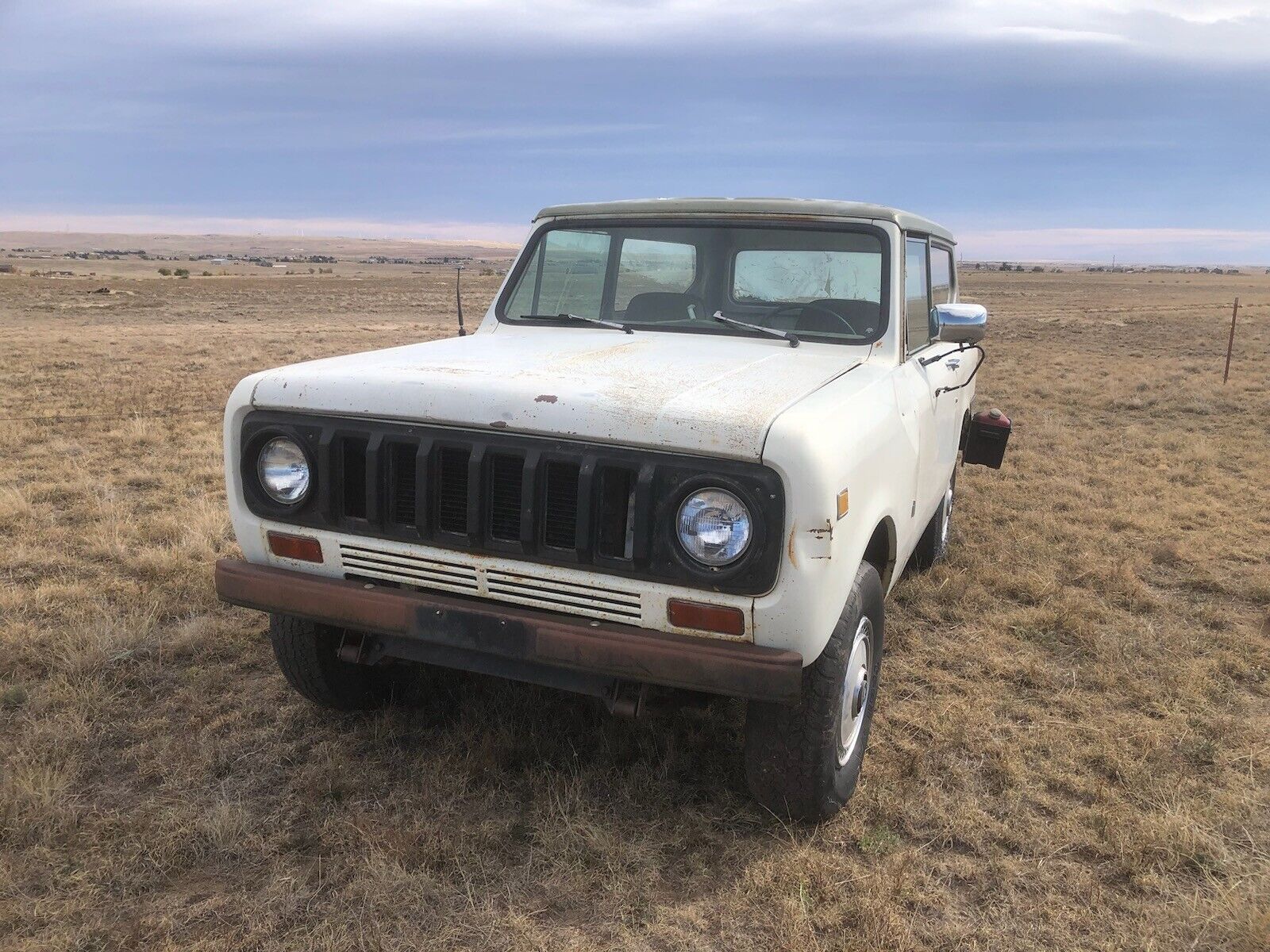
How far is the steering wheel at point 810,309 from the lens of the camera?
12.1 feet

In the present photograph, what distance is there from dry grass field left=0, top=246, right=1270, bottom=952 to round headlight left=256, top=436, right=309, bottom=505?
99cm

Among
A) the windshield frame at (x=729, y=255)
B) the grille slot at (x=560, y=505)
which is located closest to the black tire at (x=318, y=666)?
the grille slot at (x=560, y=505)

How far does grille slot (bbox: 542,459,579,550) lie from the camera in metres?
2.55

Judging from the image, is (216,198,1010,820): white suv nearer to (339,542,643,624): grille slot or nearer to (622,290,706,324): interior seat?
(339,542,643,624): grille slot

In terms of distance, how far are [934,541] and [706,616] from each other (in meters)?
3.20

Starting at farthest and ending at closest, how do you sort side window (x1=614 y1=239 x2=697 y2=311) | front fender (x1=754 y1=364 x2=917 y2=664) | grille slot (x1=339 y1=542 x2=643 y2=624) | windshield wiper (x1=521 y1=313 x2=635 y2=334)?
side window (x1=614 y1=239 x2=697 y2=311) → windshield wiper (x1=521 y1=313 x2=635 y2=334) → grille slot (x1=339 y1=542 x2=643 y2=624) → front fender (x1=754 y1=364 x2=917 y2=664)

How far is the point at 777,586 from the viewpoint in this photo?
2.39m

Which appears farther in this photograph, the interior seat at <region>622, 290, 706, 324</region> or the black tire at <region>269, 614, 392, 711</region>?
the interior seat at <region>622, 290, 706, 324</region>

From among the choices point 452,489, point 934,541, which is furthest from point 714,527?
point 934,541

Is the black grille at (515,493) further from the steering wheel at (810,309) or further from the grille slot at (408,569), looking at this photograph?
the steering wheel at (810,309)

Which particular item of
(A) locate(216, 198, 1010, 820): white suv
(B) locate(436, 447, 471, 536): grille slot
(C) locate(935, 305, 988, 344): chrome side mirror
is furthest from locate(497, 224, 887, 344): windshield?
(B) locate(436, 447, 471, 536): grille slot

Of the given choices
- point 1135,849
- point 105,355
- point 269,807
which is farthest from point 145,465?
point 105,355

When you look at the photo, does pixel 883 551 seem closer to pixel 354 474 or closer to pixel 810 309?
pixel 810 309

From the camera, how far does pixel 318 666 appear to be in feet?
11.0
